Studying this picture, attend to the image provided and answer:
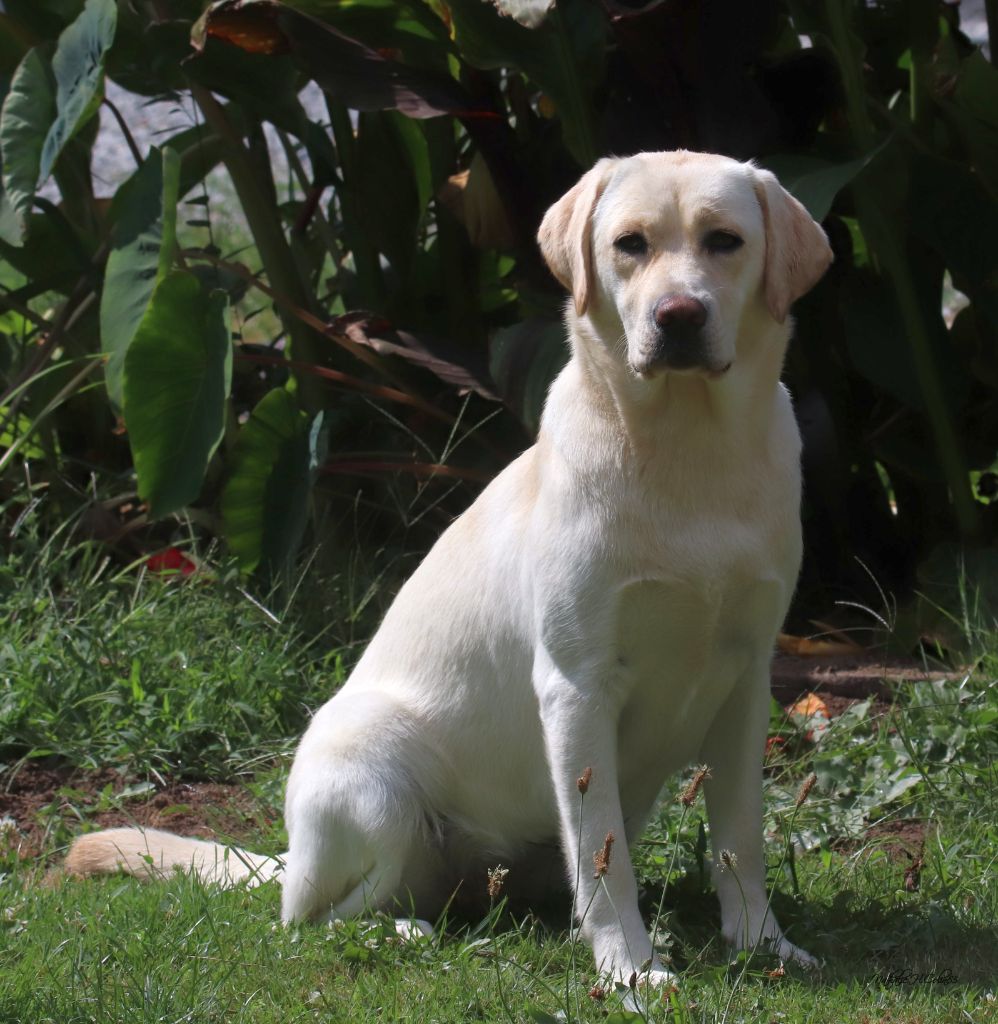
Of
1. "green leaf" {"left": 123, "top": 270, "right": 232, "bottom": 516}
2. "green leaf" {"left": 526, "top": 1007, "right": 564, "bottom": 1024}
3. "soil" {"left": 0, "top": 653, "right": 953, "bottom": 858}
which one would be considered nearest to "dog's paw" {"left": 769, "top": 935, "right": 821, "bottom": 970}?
"green leaf" {"left": 526, "top": 1007, "right": 564, "bottom": 1024}

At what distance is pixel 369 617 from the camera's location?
4.55 meters

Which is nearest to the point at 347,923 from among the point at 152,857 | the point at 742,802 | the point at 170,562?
the point at 152,857

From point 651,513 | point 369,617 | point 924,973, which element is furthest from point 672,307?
point 369,617

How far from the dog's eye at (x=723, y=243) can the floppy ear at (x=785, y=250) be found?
0.08 metres

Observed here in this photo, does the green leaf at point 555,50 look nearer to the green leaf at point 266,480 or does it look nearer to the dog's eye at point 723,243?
the green leaf at point 266,480

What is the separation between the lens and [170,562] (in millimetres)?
4922

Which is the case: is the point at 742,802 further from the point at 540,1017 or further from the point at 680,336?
the point at 680,336

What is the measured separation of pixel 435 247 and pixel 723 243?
9.25 ft

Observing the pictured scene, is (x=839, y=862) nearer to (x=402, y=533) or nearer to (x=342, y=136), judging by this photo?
(x=402, y=533)

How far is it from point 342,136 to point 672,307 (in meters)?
2.78

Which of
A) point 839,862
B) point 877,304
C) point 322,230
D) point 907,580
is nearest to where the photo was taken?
point 839,862

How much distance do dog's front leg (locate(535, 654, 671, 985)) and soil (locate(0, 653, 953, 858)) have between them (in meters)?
1.09

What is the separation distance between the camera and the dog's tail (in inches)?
123

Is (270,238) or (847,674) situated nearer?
(847,674)
